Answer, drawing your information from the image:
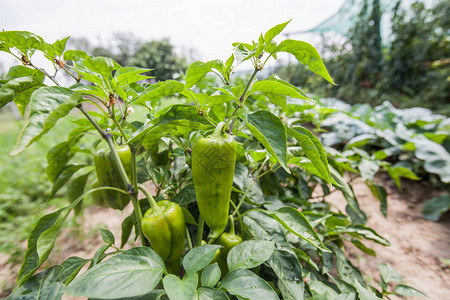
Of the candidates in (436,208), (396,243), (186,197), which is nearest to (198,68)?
(186,197)

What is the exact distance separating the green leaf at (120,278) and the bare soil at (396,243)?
0.68 m

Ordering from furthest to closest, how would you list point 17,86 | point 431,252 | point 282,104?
point 431,252
point 282,104
point 17,86

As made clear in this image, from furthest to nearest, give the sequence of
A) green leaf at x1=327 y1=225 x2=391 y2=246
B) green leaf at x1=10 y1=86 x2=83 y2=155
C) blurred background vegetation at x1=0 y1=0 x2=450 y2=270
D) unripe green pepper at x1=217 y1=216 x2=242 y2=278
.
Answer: blurred background vegetation at x1=0 y1=0 x2=450 y2=270
green leaf at x1=327 y1=225 x2=391 y2=246
unripe green pepper at x1=217 y1=216 x2=242 y2=278
green leaf at x1=10 y1=86 x2=83 y2=155

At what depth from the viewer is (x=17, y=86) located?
0.37m

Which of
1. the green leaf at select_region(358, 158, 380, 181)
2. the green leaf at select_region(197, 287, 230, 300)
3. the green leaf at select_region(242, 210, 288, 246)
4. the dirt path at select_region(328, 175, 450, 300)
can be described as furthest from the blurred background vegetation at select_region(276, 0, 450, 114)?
the green leaf at select_region(197, 287, 230, 300)

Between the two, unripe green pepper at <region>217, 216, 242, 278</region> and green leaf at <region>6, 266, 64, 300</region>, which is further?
unripe green pepper at <region>217, 216, 242, 278</region>

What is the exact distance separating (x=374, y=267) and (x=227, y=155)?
41.2 inches

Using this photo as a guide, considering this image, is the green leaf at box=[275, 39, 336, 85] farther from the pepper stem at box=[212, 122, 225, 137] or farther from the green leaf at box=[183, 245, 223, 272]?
the green leaf at box=[183, 245, 223, 272]

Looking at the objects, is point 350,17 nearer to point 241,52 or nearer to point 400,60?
point 400,60

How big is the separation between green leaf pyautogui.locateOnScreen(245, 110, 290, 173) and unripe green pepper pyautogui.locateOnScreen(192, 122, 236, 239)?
2.0 inches

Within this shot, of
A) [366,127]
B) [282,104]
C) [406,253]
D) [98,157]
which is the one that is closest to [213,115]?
[282,104]

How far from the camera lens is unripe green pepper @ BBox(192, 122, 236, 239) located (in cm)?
38

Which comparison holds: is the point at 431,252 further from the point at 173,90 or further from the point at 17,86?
the point at 17,86

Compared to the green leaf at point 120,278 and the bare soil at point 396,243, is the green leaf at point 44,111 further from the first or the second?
the bare soil at point 396,243
